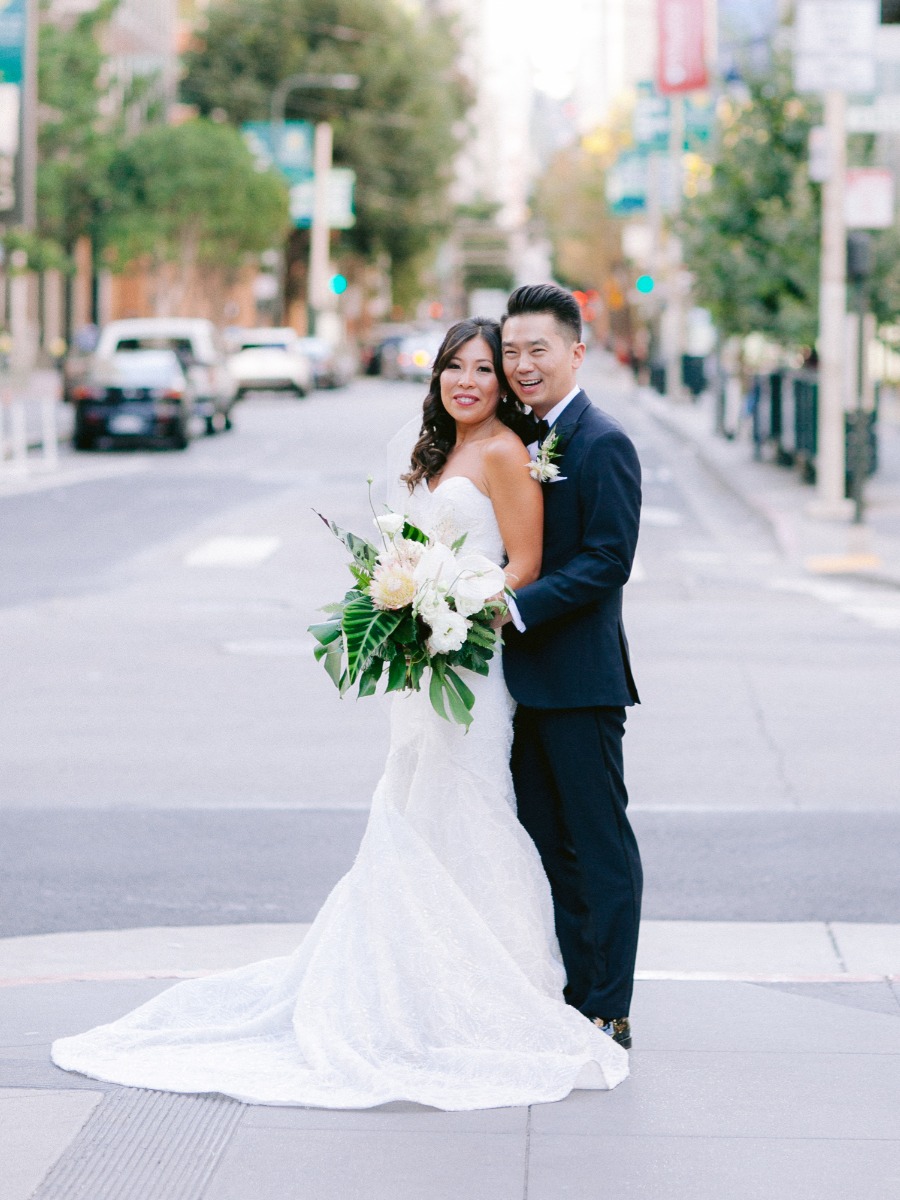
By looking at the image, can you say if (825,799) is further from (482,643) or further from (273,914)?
(482,643)

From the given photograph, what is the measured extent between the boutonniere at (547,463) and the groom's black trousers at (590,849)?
0.56 metres

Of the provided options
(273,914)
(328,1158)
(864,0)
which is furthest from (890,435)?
(328,1158)

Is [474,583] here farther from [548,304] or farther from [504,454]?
[548,304]

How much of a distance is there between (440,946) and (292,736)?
16.3ft

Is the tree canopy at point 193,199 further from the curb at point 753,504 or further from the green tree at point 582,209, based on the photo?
the green tree at point 582,209

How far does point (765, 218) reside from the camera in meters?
27.2

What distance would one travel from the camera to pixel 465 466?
484cm

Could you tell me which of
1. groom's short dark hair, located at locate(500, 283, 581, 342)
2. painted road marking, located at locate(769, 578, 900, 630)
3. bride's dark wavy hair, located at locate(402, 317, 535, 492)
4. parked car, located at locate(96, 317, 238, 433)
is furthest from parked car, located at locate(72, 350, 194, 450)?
groom's short dark hair, located at locate(500, 283, 581, 342)

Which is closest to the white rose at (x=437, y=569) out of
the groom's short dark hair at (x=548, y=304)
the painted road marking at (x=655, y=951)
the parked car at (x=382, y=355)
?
the groom's short dark hair at (x=548, y=304)

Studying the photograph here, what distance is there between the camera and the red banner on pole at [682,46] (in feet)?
152

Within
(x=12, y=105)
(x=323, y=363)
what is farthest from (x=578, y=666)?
(x=323, y=363)

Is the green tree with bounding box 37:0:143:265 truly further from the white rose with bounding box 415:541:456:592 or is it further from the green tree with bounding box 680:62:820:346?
the white rose with bounding box 415:541:456:592

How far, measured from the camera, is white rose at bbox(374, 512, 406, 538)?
4.74 m

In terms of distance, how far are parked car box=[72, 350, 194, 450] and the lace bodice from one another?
86.5ft
